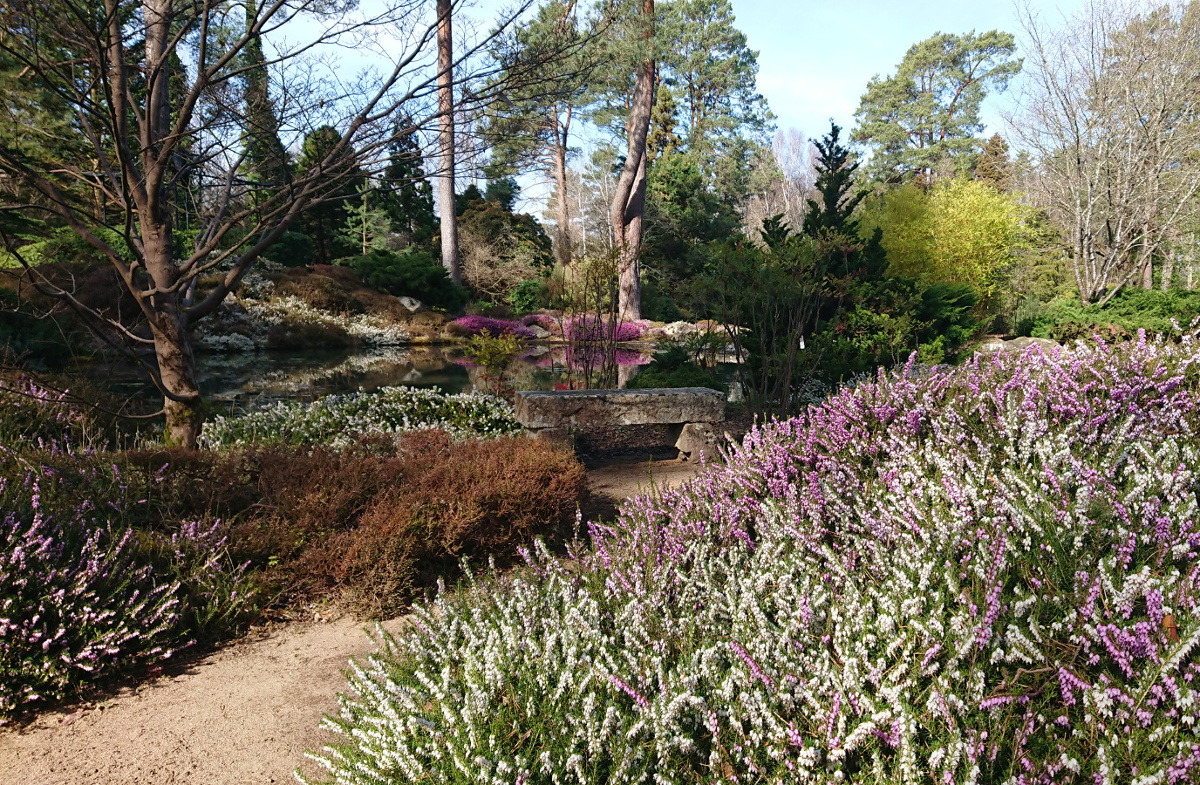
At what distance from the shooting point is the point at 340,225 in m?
29.0

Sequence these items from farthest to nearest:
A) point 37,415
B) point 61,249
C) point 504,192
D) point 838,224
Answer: point 504,192 → point 61,249 → point 838,224 → point 37,415

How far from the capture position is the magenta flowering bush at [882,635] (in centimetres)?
157

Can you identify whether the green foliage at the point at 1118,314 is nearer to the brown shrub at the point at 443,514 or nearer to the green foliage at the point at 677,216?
the brown shrub at the point at 443,514

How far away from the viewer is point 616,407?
21.1 feet

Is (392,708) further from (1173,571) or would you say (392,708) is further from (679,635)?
(1173,571)

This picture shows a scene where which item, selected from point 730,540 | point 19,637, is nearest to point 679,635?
point 730,540

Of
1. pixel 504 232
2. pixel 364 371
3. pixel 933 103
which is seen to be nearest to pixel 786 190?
pixel 933 103

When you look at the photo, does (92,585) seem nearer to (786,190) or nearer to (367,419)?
(367,419)

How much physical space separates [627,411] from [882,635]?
4685 mm

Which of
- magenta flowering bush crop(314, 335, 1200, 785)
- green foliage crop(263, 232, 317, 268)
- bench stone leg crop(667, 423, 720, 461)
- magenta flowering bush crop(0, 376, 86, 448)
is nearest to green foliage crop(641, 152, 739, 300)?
green foliage crop(263, 232, 317, 268)

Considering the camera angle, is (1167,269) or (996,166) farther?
(996,166)

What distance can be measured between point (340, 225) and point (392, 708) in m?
30.1

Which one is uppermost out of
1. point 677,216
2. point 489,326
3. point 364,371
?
point 677,216

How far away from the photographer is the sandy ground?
2.30m
